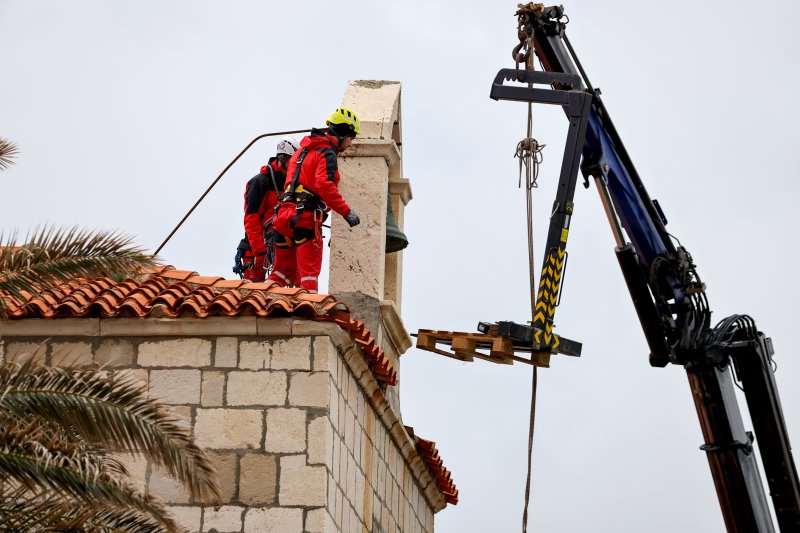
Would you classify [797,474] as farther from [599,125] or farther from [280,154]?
[280,154]

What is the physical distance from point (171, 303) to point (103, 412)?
2651 mm

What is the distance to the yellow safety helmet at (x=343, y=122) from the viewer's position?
42.2 feet

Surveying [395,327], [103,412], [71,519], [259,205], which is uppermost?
[259,205]

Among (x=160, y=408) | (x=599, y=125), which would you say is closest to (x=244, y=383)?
(x=160, y=408)

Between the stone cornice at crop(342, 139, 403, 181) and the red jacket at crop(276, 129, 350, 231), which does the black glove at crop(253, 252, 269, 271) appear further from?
the stone cornice at crop(342, 139, 403, 181)

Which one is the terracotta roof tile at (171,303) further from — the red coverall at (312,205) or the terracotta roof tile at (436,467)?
the terracotta roof tile at (436,467)

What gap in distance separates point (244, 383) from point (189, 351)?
0.46 m

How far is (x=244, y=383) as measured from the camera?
10398 millimetres

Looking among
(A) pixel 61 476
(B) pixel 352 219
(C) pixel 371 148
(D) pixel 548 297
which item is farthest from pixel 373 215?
(A) pixel 61 476

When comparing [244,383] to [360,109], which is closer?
[244,383]

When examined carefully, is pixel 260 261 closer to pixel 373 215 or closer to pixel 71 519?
pixel 373 215

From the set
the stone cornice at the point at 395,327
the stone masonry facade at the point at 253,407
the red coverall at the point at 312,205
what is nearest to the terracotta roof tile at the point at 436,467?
the stone cornice at the point at 395,327

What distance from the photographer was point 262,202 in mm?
13867

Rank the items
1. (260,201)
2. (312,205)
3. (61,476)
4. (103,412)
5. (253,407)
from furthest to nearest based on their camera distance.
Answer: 1. (260,201)
2. (312,205)
3. (253,407)
4. (103,412)
5. (61,476)
